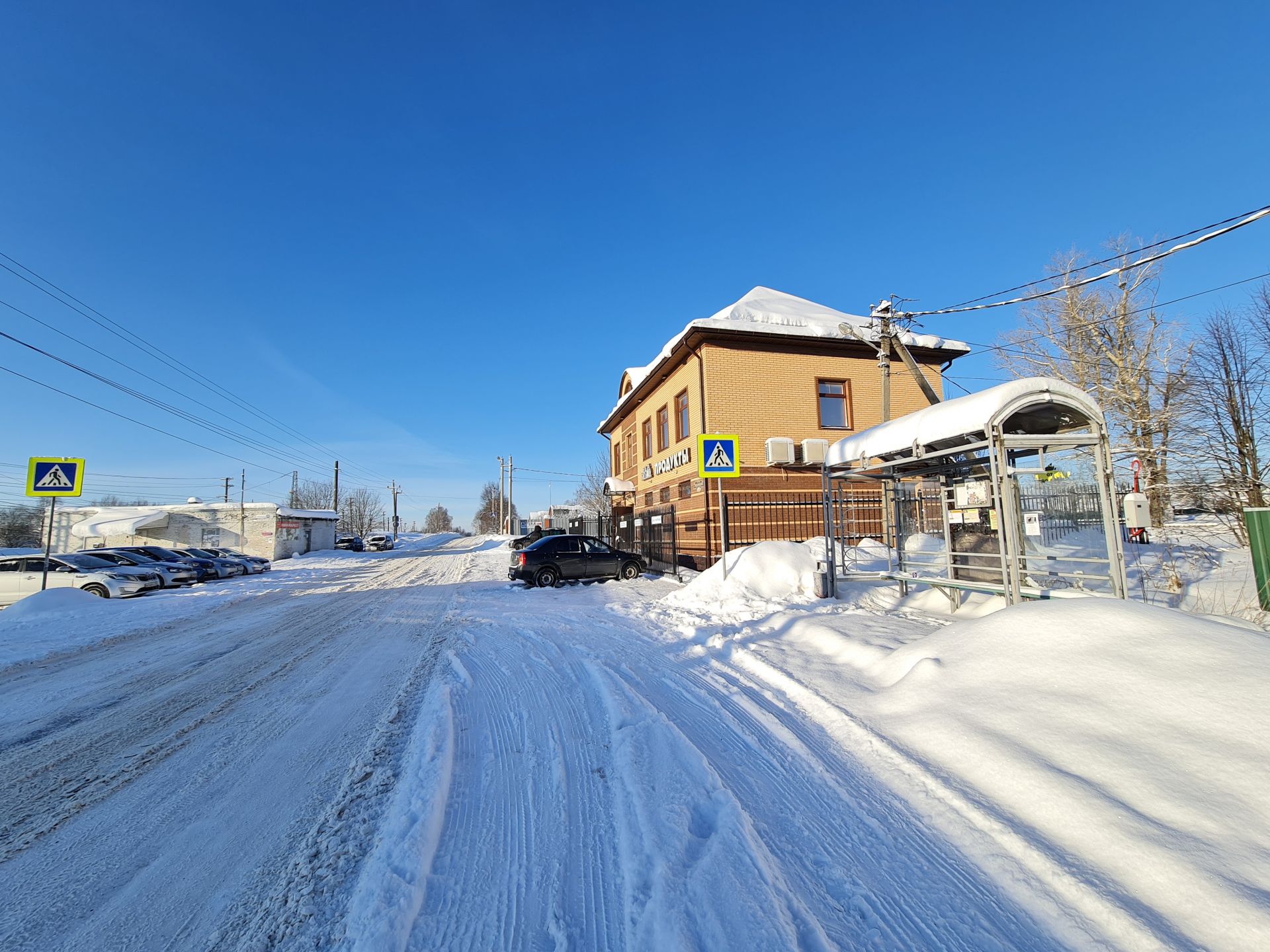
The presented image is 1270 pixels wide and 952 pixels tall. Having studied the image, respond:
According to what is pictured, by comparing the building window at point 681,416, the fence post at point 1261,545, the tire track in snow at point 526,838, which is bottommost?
the tire track in snow at point 526,838

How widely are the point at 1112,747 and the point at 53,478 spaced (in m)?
19.2

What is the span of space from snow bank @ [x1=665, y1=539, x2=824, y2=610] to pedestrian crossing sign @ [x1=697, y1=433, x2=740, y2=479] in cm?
222

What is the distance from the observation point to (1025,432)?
835cm

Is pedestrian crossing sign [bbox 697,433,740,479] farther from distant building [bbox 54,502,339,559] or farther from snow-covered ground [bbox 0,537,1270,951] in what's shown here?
distant building [bbox 54,502,339,559]

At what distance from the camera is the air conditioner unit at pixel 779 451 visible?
669 inches

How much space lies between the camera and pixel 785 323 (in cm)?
1888

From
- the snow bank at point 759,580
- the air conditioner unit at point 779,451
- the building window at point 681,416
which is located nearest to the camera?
the snow bank at point 759,580

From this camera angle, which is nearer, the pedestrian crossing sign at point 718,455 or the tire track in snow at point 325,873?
the tire track in snow at point 325,873

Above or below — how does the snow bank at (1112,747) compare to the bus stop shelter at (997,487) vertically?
below

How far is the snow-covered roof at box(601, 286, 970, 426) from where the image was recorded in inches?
701

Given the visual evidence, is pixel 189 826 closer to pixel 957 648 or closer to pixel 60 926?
pixel 60 926

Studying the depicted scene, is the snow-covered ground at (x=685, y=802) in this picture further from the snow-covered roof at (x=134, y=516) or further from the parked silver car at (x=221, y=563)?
the snow-covered roof at (x=134, y=516)

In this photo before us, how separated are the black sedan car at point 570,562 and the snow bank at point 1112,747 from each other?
12221 mm

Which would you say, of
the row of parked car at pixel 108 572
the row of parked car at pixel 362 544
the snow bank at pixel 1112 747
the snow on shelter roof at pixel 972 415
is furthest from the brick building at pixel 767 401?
the row of parked car at pixel 362 544
